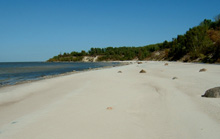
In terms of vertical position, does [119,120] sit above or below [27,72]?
above

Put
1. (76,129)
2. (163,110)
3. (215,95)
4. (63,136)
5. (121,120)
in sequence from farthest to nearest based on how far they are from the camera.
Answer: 1. (215,95)
2. (163,110)
3. (121,120)
4. (76,129)
5. (63,136)

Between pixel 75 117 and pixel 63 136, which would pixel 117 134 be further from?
pixel 75 117

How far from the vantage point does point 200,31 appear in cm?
5875

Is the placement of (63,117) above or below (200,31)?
below

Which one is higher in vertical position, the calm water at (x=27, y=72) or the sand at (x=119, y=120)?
the sand at (x=119, y=120)

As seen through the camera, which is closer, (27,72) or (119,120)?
(119,120)

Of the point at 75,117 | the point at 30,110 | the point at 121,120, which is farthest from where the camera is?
the point at 30,110

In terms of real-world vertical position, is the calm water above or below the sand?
below

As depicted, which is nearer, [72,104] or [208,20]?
[72,104]

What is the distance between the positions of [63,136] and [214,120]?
4.15 metres

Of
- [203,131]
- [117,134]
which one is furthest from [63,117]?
[203,131]

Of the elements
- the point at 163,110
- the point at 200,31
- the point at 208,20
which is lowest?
the point at 163,110

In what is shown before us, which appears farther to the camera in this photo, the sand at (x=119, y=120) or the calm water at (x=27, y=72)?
the calm water at (x=27, y=72)

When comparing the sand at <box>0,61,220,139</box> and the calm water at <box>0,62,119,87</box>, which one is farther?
the calm water at <box>0,62,119,87</box>
